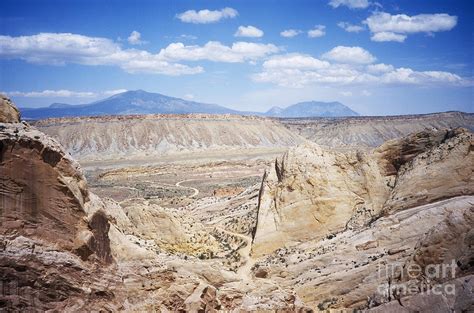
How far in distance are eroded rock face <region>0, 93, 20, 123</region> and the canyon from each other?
6 cm

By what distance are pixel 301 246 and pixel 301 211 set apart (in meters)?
2.71

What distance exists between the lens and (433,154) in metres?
21.8

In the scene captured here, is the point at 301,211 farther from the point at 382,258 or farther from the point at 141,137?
the point at 141,137

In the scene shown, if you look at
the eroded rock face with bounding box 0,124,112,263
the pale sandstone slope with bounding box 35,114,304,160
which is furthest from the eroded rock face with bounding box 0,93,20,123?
the pale sandstone slope with bounding box 35,114,304,160

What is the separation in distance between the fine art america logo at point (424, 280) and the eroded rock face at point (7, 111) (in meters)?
11.4

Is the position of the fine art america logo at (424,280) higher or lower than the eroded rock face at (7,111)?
lower

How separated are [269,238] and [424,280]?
49.2ft

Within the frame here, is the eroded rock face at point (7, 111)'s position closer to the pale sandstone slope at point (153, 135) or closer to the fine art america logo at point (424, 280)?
the fine art america logo at point (424, 280)

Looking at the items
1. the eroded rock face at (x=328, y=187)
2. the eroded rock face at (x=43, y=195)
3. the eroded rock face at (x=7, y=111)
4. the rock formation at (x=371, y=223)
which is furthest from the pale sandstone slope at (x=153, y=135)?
the eroded rock face at (x=43, y=195)

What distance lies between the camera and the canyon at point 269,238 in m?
10.1

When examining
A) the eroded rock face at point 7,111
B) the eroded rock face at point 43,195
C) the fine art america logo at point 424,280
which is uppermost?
the eroded rock face at point 7,111

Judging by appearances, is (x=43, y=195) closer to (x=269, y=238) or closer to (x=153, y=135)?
(x=269, y=238)

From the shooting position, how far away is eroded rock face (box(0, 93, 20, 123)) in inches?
449

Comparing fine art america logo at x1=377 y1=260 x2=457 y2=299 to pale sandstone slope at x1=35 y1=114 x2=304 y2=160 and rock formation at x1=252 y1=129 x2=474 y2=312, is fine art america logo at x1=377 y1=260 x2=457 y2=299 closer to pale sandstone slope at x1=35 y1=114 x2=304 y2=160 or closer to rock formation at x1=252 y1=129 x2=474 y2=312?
rock formation at x1=252 y1=129 x2=474 y2=312
